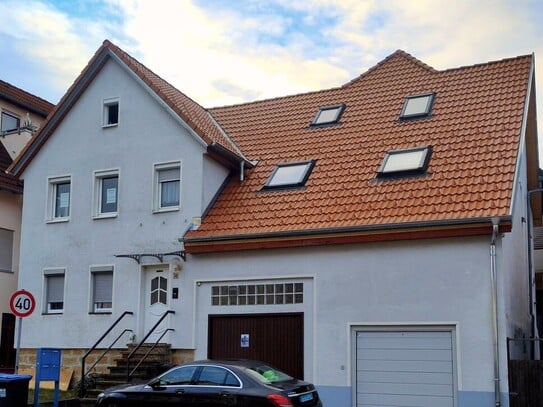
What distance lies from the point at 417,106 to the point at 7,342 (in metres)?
15.0

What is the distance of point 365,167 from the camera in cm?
1830

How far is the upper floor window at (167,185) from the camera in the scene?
19.9 metres

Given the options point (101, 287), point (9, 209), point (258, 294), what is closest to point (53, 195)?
point (101, 287)

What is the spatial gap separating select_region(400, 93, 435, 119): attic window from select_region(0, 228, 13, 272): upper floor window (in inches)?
539

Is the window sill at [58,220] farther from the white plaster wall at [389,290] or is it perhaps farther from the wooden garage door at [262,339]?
the white plaster wall at [389,290]

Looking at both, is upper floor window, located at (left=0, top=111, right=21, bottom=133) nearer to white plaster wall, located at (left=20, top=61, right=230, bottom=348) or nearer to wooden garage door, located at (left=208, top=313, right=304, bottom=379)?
white plaster wall, located at (left=20, top=61, right=230, bottom=348)

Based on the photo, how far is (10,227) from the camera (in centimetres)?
2488

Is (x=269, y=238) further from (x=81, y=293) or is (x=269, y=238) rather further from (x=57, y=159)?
(x=57, y=159)

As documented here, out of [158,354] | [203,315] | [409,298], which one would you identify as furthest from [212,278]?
[409,298]

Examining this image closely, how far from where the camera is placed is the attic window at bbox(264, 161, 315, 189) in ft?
61.8

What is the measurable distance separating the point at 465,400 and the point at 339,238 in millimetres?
4317

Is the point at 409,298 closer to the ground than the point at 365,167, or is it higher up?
closer to the ground

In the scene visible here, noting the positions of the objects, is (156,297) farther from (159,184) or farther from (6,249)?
(6,249)

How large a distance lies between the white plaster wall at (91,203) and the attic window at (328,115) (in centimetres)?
389
